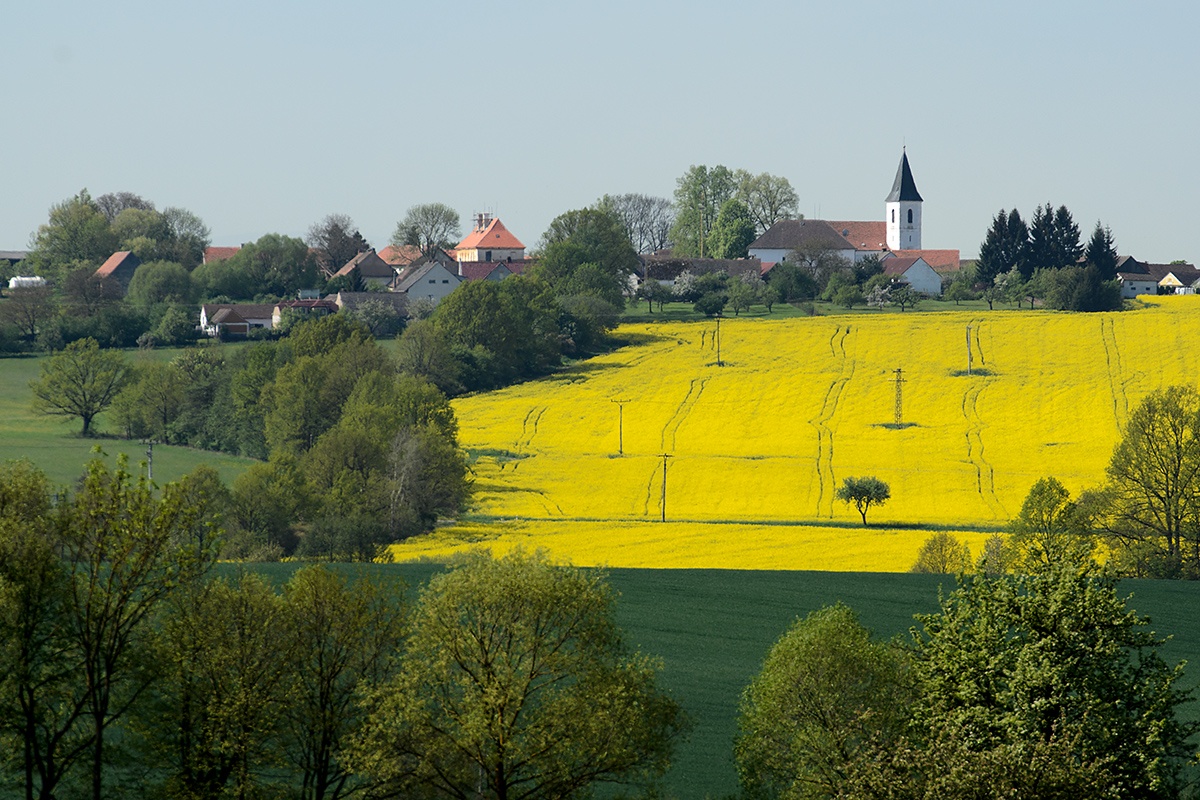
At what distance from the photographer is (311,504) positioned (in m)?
47.7

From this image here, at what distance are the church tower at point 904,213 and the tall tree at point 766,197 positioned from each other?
30.7 feet

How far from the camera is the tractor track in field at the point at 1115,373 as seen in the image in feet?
208

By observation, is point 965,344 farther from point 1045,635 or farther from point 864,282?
point 1045,635

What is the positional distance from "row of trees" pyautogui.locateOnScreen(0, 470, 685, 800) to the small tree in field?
31.2 m

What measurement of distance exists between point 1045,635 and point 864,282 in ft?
287

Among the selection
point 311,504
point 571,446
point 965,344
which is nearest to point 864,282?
point 965,344

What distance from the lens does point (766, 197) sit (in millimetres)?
147625

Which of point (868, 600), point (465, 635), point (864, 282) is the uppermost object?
point (864, 282)

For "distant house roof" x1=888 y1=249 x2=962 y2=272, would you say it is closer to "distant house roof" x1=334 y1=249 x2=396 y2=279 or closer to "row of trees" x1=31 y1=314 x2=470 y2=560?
"distant house roof" x1=334 y1=249 x2=396 y2=279

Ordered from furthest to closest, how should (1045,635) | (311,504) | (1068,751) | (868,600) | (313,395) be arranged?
(313,395) → (311,504) → (868,600) → (1045,635) → (1068,751)

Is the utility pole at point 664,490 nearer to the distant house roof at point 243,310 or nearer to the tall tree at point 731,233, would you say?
the distant house roof at point 243,310

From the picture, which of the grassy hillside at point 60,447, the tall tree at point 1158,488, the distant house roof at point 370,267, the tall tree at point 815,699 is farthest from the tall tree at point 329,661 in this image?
the distant house roof at point 370,267

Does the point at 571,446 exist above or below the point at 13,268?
below

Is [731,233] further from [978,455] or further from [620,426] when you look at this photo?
[978,455]
